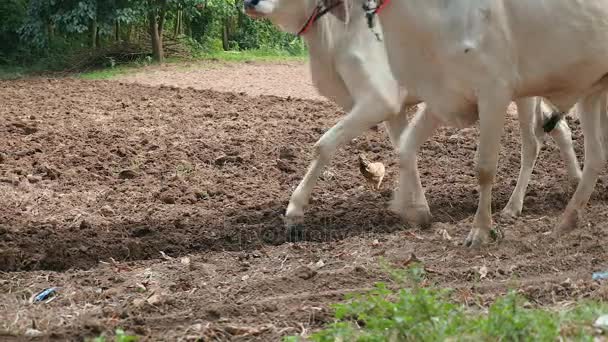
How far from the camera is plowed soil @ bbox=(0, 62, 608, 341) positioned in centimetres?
510

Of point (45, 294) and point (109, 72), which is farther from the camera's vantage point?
point (109, 72)

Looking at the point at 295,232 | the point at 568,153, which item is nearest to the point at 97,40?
the point at 568,153

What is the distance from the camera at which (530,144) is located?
782cm

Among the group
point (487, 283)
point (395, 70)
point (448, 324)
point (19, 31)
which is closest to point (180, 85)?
point (19, 31)

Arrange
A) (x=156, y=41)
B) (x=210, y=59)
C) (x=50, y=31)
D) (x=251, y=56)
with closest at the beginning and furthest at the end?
1. (x=210, y=59)
2. (x=156, y=41)
3. (x=251, y=56)
4. (x=50, y=31)

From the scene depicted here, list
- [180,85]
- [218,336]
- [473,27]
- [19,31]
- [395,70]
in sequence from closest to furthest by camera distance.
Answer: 1. [218,336]
2. [473,27]
3. [395,70]
4. [180,85]
5. [19,31]

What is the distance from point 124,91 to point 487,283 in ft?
36.5

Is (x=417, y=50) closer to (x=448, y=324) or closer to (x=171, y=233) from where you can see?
(x=171, y=233)

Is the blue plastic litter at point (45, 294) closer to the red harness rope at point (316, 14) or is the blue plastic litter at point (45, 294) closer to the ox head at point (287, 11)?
the ox head at point (287, 11)

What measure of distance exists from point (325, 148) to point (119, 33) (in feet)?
55.0

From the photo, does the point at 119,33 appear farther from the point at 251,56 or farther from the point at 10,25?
the point at 251,56

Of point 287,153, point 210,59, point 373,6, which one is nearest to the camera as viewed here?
point 373,6

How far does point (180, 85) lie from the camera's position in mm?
17328

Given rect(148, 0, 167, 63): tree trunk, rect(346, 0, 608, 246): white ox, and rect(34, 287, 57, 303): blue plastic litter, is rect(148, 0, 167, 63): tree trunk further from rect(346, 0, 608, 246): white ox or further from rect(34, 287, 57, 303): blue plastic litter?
rect(34, 287, 57, 303): blue plastic litter
